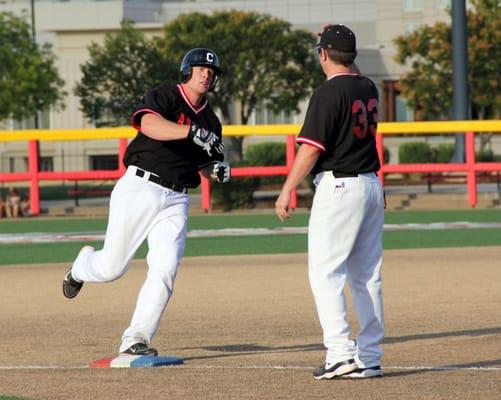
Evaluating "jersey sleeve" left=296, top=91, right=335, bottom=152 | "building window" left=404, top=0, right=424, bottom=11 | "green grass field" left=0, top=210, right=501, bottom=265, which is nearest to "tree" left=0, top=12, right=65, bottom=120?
"green grass field" left=0, top=210, right=501, bottom=265

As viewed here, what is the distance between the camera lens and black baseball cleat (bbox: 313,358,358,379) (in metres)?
8.29

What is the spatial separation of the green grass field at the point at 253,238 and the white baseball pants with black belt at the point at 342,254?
9.91m

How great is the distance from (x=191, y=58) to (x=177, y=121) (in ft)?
1.31

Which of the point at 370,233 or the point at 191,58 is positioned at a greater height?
the point at 191,58

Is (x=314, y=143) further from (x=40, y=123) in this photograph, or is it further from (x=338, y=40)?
(x=40, y=123)

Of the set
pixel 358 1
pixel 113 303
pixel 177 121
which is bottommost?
pixel 113 303

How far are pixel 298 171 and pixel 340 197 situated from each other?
291mm

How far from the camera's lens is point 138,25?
6750 centimetres

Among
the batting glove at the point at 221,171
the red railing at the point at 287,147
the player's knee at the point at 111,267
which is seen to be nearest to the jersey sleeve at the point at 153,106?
the batting glove at the point at 221,171

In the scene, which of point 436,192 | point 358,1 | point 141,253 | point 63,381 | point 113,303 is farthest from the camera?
point 358,1

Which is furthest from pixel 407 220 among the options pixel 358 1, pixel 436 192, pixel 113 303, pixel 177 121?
pixel 358 1

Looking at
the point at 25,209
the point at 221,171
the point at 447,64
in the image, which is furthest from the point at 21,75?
the point at 221,171

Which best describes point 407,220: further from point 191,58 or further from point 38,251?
point 191,58

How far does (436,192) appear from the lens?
97.0ft
